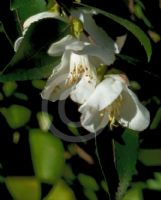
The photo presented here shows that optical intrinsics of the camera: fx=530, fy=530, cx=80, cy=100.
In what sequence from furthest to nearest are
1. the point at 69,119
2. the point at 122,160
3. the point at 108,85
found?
the point at 69,119
the point at 122,160
the point at 108,85

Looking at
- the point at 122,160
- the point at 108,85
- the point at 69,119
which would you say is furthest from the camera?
the point at 69,119

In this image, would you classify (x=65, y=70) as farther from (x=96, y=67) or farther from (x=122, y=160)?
(x=122, y=160)

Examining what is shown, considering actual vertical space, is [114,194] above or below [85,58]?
below

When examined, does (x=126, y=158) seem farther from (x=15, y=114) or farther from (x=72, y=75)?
(x=15, y=114)

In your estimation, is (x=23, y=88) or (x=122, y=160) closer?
(x=122, y=160)

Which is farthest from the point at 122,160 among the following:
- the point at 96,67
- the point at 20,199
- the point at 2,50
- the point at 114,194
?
the point at 20,199

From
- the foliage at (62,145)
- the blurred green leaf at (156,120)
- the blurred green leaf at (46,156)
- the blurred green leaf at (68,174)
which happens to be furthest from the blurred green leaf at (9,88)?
the blurred green leaf at (156,120)

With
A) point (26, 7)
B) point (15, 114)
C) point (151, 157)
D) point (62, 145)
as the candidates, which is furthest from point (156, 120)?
point (26, 7)
